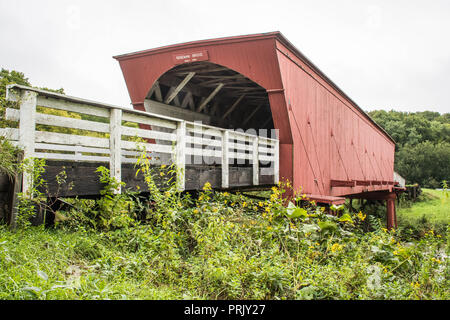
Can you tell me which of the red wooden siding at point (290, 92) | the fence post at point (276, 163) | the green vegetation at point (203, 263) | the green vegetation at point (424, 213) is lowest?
the green vegetation at point (424, 213)

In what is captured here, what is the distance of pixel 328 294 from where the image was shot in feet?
11.3

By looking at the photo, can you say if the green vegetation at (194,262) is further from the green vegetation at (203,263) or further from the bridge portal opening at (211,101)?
the bridge portal opening at (211,101)

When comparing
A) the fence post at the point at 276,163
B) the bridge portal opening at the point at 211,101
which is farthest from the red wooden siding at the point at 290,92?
the bridge portal opening at the point at 211,101

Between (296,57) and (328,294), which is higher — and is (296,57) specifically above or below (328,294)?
above

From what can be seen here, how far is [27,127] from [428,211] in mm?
Answer: 30927

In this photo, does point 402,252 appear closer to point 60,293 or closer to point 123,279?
point 123,279

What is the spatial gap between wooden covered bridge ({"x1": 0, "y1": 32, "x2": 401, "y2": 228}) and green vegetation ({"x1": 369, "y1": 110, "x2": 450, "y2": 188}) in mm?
42106

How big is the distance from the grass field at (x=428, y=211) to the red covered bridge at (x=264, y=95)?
39.4 feet

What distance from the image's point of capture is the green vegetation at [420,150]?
52481 mm

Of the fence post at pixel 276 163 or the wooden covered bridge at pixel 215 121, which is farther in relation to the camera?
the fence post at pixel 276 163

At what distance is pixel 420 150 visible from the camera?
178 feet

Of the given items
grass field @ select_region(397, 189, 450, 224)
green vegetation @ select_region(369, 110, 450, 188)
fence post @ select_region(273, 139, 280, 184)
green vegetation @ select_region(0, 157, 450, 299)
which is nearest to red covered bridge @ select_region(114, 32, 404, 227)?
fence post @ select_region(273, 139, 280, 184)
